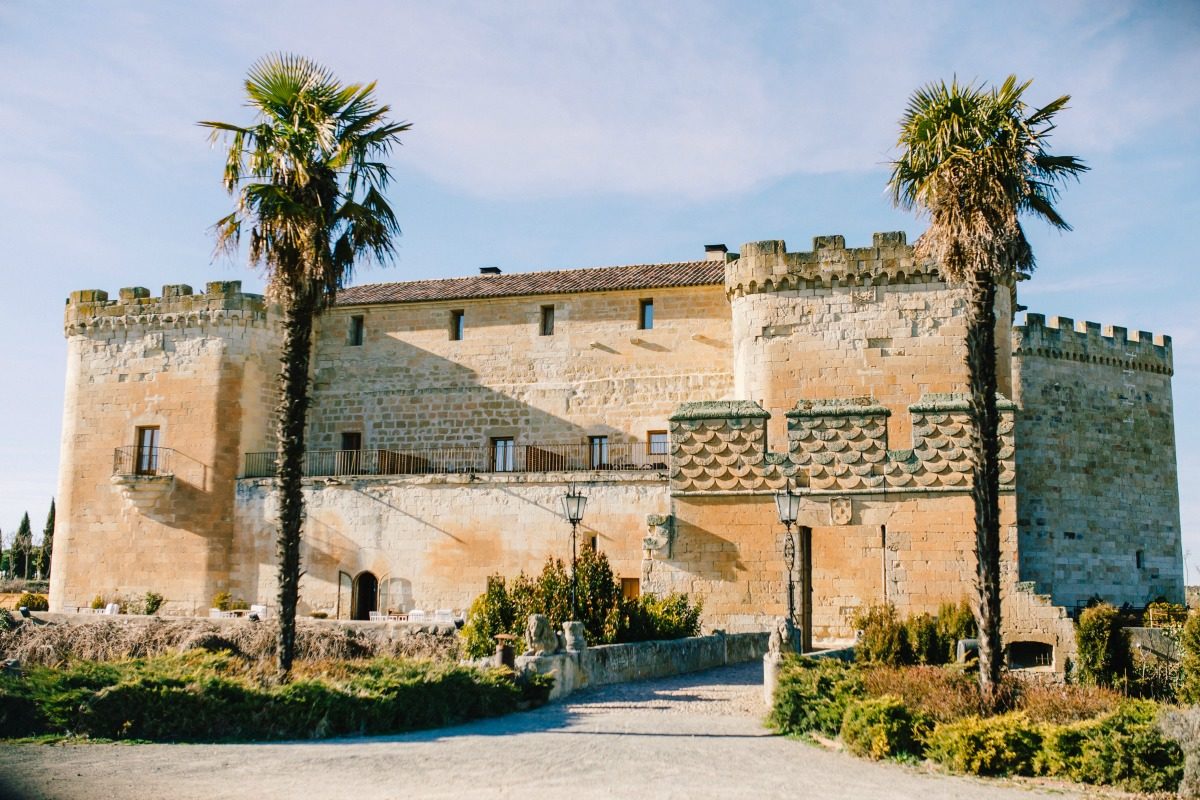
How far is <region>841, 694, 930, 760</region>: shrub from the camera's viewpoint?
11.0 metres

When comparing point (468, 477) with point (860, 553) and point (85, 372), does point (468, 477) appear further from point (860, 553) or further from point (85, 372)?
point (85, 372)

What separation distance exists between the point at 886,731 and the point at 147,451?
24.0 metres

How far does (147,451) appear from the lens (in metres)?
29.5

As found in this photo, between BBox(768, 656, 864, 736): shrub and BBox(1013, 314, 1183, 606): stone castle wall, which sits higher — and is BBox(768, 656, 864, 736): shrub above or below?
below

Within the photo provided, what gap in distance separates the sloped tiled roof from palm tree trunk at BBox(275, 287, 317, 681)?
15.1 meters

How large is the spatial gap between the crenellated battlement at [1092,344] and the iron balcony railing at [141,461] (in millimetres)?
23839

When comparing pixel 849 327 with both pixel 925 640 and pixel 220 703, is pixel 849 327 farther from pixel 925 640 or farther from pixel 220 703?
pixel 220 703

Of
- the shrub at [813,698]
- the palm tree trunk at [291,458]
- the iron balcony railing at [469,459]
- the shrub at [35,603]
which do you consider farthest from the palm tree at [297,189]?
the shrub at [35,603]

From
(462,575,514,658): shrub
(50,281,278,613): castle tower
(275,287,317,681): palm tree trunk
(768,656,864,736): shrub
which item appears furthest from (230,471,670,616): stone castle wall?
(768,656,864,736): shrub

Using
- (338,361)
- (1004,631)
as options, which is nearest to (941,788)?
(1004,631)

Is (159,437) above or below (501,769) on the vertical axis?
above

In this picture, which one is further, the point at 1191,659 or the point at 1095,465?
the point at 1095,465

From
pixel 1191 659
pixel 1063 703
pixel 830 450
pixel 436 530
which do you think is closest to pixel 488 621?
pixel 830 450

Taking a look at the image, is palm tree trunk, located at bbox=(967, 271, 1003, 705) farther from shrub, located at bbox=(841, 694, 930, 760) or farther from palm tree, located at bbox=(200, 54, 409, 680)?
palm tree, located at bbox=(200, 54, 409, 680)
